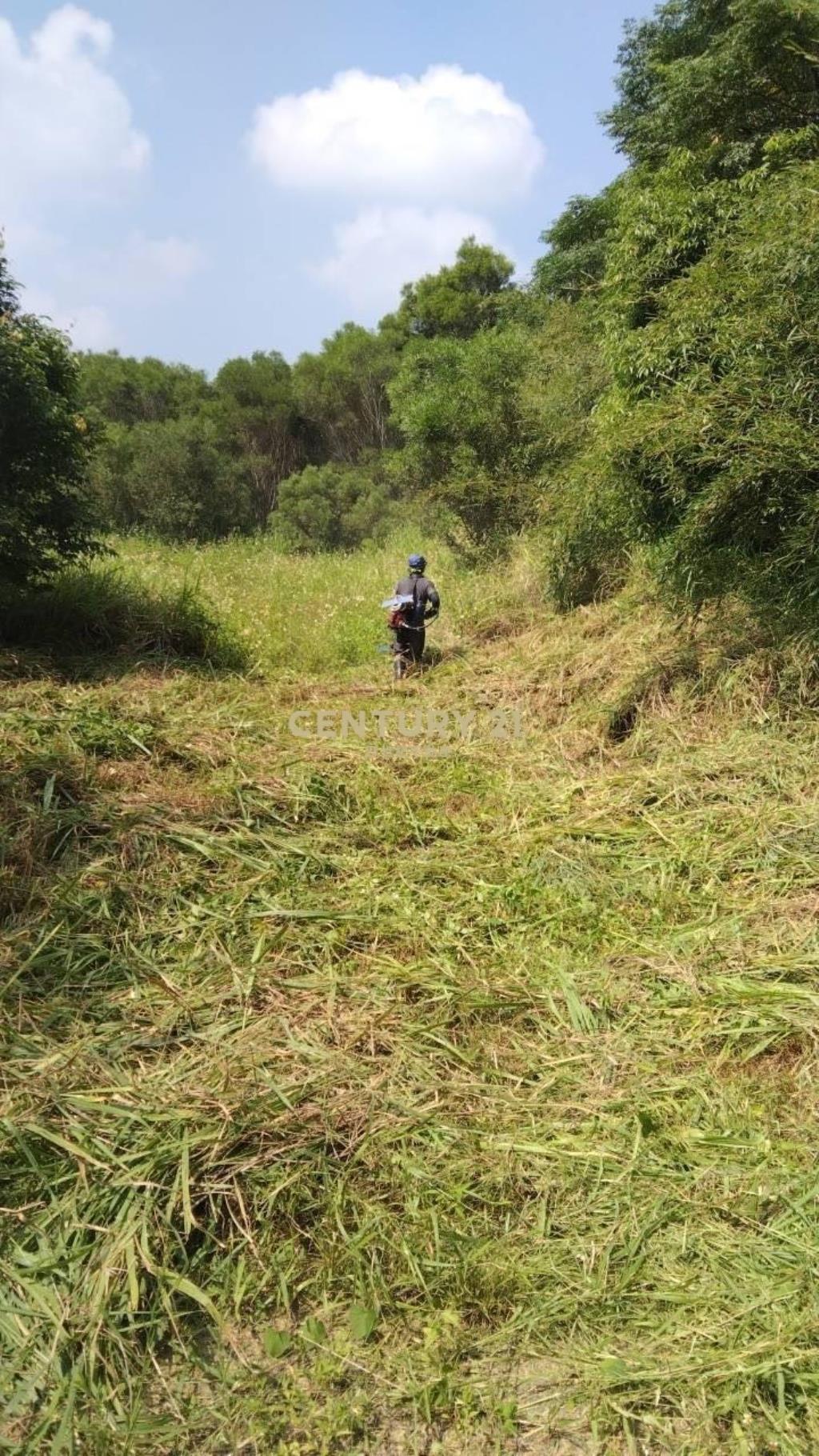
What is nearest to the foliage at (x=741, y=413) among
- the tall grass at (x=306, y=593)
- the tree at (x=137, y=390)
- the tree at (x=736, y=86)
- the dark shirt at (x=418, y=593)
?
the dark shirt at (x=418, y=593)

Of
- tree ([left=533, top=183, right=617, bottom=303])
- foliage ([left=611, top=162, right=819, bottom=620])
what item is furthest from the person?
tree ([left=533, top=183, right=617, bottom=303])

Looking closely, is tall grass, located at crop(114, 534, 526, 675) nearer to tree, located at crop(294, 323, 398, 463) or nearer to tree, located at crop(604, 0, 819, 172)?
tree, located at crop(604, 0, 819, 172)

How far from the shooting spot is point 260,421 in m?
20.0

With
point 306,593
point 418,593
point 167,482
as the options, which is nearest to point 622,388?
point 418,593

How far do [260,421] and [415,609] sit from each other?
652 inches

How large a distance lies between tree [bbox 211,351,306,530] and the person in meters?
14.5

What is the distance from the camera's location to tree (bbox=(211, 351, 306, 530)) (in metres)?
19.6

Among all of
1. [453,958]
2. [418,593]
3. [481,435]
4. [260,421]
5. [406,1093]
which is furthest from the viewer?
[260,421]

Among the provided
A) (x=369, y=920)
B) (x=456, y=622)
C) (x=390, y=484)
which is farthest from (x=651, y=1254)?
(x=390, y=484)

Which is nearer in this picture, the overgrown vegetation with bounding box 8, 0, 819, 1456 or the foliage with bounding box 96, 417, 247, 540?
the overgrown vegetation with bounding box 8, 0, 819, 1456

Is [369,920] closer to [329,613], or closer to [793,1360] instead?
[793,1360]

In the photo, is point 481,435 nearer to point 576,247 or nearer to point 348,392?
point 576,247

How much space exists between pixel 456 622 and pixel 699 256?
353 centimetres

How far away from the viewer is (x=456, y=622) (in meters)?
7.19
